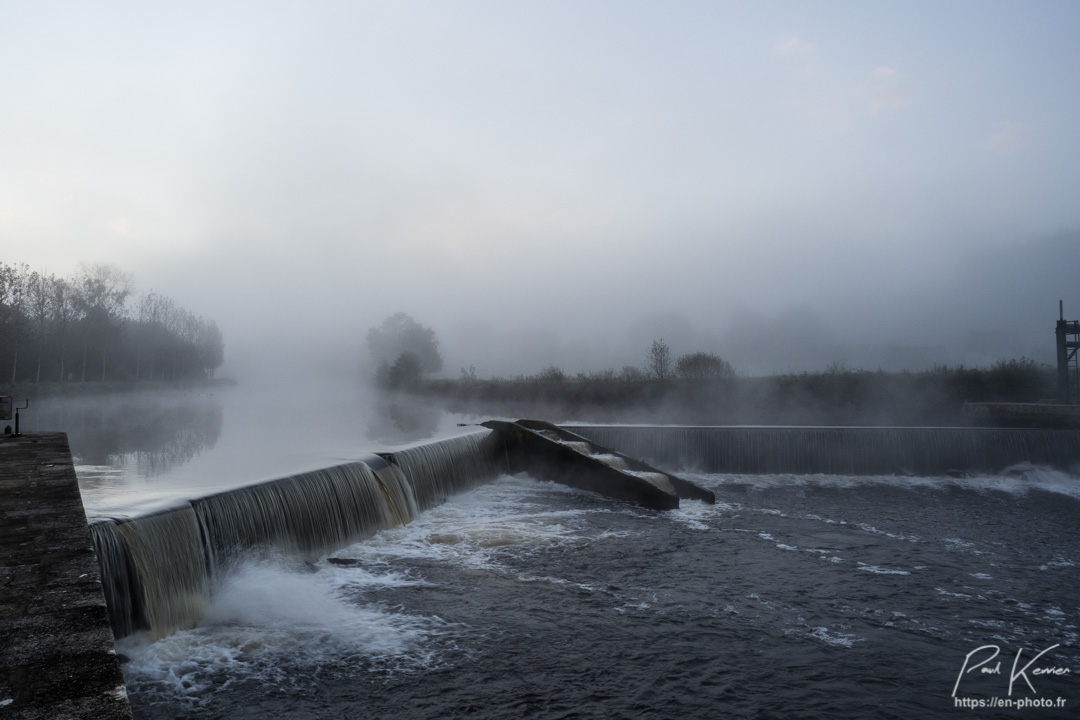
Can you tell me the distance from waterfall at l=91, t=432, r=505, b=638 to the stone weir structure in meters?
7.79

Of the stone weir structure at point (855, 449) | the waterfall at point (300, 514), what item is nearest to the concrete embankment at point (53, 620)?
the waterfall at point (300, 514)

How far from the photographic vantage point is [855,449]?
16672 millimetres

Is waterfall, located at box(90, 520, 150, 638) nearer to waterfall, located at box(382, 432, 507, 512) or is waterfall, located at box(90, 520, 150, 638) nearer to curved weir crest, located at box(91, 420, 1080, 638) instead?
curved weir crest, located at box(91, 420, 1080, 638)

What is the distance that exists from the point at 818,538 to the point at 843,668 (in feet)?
15.4

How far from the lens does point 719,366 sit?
3105 centimetres

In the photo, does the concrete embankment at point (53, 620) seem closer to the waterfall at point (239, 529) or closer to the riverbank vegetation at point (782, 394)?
the waterfall at point (239, 529)

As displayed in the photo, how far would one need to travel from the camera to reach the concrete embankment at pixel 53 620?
2.28m

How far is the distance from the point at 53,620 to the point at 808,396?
26938 millimetres

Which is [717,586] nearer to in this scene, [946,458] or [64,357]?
[946,458]

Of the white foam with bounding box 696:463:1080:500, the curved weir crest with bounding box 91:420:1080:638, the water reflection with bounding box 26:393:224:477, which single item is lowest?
the white foam with bounding box 696:463:1080:500

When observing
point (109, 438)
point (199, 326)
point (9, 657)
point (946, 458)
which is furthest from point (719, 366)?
point (199, 326)

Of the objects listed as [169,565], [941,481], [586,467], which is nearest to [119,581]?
[169,565]

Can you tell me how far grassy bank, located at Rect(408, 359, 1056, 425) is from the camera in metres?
24.4

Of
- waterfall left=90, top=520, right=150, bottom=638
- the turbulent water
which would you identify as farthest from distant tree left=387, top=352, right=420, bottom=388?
waterfall left=90, top=520, right=150, bottom=638
